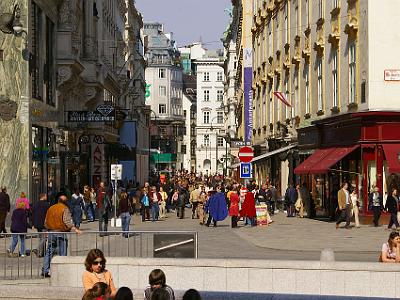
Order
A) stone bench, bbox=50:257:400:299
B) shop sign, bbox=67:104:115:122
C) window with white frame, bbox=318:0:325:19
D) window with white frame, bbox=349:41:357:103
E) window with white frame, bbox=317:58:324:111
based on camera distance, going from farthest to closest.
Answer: shop sign, bbox=67:104:115:122
window with white frame, bbox=317:58:324:111
window with white frame, bbox=318:0:325:19
window with white frame, bbox=349:41:357:103
stone bench, bbox=50:257:400:299

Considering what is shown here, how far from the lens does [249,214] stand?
39.2 meters

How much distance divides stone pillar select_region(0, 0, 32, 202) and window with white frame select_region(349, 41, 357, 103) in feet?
38.4

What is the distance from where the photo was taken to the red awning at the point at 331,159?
3634 cm

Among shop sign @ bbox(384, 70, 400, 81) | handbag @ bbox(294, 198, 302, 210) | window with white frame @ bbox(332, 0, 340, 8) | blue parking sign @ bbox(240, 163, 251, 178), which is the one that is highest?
window with white frame @ bbox(332, 0, 340, 8)

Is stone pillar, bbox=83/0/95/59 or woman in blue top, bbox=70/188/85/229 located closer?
woman in blue top, bbox=70/188/85/229

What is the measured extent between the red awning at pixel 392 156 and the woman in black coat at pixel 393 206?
49.0 inches

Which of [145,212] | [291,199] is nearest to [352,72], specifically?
[291,199]

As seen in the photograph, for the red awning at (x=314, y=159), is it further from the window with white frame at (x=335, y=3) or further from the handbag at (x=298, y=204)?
the window with white frame at (x=335, y=3)

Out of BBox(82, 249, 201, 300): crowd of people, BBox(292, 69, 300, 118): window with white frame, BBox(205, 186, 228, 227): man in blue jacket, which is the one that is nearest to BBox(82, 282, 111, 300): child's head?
BBox(82, 249, 201, 300): crowd of people

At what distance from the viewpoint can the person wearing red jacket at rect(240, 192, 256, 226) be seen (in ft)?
127

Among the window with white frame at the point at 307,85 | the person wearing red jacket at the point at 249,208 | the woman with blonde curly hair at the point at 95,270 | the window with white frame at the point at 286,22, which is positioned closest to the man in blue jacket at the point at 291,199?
the window with white frame at the point at 307,85

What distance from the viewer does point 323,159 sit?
39.6 meters

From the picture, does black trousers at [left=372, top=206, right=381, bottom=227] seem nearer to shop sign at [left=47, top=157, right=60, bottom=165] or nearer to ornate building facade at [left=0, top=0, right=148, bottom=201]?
ornate building facade at [left=0, top=0, right=148, bottom=201]

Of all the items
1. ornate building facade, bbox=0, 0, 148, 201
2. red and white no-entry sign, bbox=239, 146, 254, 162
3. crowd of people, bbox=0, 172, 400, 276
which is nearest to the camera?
crowd of people, bbox=0, 172, 400, 276
